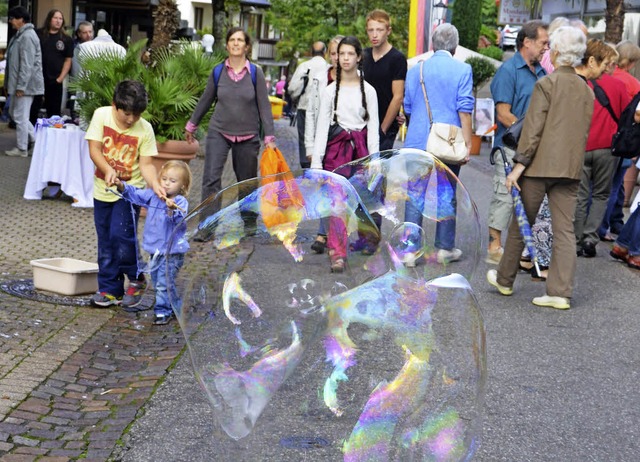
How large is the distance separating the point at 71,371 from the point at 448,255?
219 centimetres

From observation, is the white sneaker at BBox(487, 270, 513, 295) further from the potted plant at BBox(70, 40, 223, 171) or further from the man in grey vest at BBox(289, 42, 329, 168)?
the potted plant at BBox(70, 40, 223, 171)

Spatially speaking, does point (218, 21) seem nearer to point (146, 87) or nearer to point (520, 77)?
point (146, 87)

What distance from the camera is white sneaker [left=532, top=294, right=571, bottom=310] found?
825cm

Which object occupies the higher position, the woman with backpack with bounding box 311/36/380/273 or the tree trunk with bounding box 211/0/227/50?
the tree trunk with bounding box 211/0/227/50

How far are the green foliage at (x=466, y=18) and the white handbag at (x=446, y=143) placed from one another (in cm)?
3459

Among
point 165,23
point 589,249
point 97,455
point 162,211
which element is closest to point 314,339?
point 97,455

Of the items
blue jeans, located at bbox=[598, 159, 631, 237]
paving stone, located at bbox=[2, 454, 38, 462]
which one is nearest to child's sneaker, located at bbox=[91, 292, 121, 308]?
paving stone, located at bbox=[2, 454, 38, 462]

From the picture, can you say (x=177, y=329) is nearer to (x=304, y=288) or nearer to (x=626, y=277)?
(x=304, y=288)

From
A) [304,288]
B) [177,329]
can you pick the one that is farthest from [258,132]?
[304,288]

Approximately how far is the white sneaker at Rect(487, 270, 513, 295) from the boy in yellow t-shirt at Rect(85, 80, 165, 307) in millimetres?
2895

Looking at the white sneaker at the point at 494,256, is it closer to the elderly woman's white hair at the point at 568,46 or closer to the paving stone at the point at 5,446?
the elderly woman's white hair at the point at 568,46

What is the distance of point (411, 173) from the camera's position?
20.0ft

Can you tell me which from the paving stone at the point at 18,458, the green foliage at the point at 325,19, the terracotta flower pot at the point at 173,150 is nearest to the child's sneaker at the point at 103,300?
the paving stone at the point at 18,458

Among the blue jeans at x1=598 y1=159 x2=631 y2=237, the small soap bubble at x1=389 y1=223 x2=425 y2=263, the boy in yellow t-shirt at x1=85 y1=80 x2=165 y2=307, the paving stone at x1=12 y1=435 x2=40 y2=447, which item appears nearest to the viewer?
the paving stone at x1=12 y1=435 x2=40 y2=447
